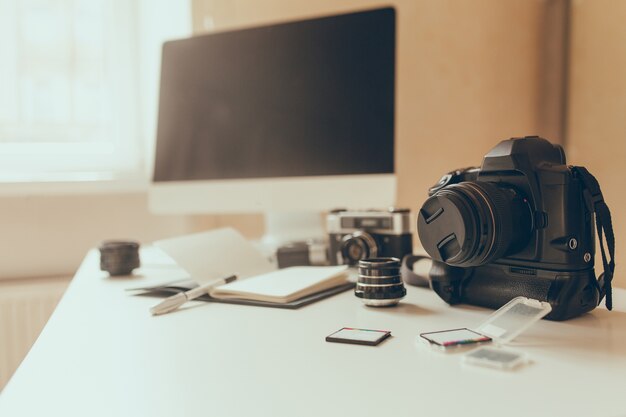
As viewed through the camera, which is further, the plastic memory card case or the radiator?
the radiator

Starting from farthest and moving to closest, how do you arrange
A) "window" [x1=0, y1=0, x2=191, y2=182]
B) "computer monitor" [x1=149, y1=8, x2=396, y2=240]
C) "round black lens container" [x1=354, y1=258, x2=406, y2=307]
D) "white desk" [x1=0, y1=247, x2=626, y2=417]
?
"window" [x1=0, y1=0, x2=191, y2=182], "computer monitor" [x1=149, y1=8, x2=396, y2=240], "round black lens container" [x1=354, y1=258, x2=406, y2=307], "white desk" [x1=0, y1=247, x2=626, y2=417]

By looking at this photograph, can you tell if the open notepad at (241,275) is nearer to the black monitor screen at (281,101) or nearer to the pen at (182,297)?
the pen at (182,297)

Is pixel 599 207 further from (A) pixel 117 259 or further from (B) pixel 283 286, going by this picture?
(A) pixel 117 259

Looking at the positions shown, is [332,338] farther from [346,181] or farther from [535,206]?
[346,181]

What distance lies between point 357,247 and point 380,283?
25cm

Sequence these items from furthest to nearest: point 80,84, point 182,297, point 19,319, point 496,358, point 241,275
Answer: point 80,84, point 19,319, point 241,275, point 182,297, point 496,358

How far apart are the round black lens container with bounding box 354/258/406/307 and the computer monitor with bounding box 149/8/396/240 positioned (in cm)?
33

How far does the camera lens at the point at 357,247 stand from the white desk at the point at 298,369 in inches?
9.2

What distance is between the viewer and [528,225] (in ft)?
1.96

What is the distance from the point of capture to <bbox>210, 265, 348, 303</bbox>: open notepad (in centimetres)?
70

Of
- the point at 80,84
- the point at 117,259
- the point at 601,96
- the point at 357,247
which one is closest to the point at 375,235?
the point at 357,247

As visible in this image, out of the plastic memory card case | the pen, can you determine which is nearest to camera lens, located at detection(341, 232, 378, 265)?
the pen

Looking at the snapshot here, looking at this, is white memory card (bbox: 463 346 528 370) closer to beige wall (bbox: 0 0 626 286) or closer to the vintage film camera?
the vintage film camera

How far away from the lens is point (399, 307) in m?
0.68
